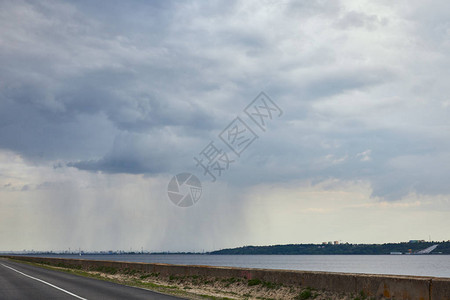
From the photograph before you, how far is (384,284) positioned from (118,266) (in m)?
33.2

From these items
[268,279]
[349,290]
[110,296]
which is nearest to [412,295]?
[349,290]

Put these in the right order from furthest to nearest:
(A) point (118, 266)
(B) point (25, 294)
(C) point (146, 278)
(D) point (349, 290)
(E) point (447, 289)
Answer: (A) point (118, 266) → (C) point (146, 278) → (B) point (25, 294) → (D) point (349, 290) → (E) point (447, 289)

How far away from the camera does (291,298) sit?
19.8 m

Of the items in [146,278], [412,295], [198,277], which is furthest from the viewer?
[146,278]

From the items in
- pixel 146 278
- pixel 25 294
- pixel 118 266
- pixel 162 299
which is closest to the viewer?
pixel 162 299

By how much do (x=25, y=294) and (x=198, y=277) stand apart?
10.3 meters

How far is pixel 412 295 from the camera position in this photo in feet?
47.9

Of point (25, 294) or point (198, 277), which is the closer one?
point (25, 294)

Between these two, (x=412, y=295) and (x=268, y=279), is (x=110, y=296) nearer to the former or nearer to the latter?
(x=268, y=279)

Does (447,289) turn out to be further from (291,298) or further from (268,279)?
(268,279)

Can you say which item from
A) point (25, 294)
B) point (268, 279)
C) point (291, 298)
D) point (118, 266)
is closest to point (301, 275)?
point (291, 298)

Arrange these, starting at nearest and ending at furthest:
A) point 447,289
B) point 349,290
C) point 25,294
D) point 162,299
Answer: point 447,289 → point 349,290 → point 162,299 → point 25,294

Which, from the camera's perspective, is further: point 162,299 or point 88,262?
point 88,262

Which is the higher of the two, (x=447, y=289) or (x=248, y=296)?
(x=447, y=289)
